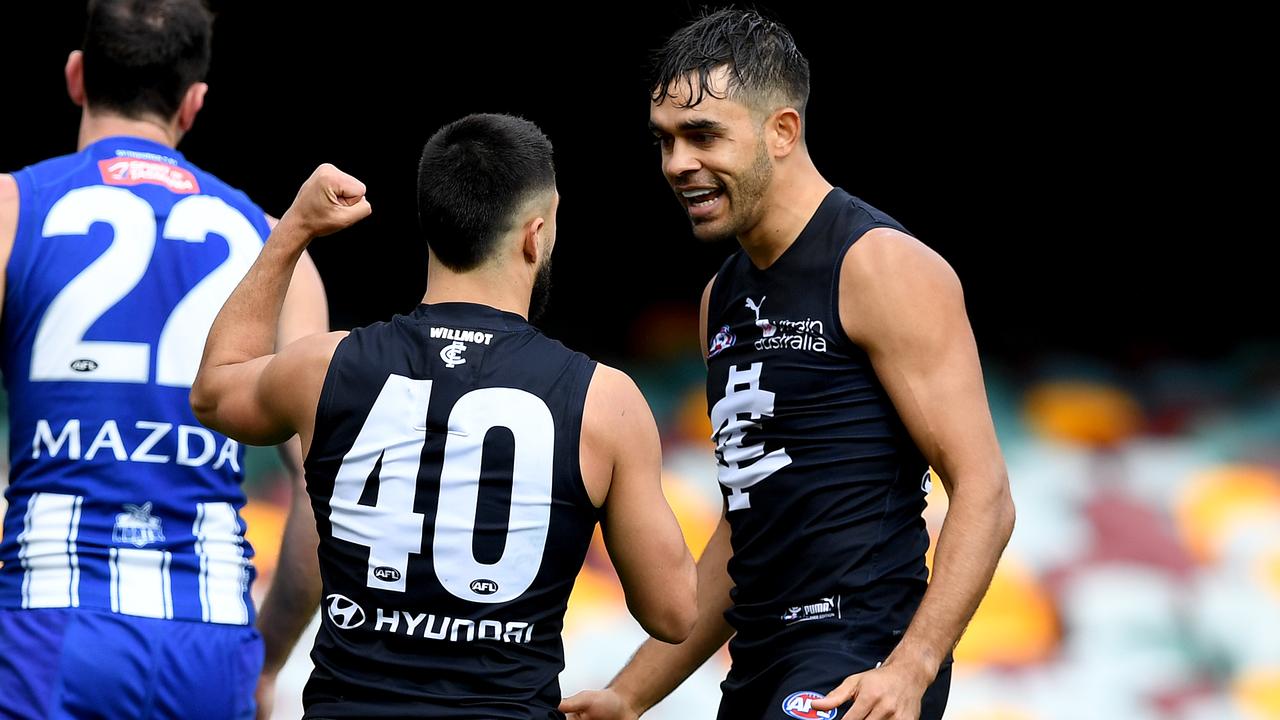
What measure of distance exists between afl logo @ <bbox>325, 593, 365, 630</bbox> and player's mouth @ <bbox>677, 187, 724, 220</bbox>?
3.60 ft

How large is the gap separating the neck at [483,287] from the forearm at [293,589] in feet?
3.07

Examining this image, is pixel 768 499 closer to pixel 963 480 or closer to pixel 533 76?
pixel 963 480

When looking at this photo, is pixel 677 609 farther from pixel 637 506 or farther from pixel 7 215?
pixel 7 215

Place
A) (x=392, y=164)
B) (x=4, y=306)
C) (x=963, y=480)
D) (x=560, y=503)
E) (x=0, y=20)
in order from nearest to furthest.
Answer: (x=560, y=503), (x=963, y=480), (x=4, y=306), (x=0, y=20), (x=392, y=164)

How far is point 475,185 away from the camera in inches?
94.0

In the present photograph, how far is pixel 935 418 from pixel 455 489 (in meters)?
0.91

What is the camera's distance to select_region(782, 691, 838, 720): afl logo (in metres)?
2.59

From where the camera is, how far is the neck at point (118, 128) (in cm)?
309

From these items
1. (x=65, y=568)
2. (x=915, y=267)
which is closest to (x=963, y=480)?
(x=915, y=267)

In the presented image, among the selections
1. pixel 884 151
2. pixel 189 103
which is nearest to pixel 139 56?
pixel 189 103

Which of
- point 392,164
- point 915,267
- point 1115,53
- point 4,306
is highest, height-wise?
point 1115,53

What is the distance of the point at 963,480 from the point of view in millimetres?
2654

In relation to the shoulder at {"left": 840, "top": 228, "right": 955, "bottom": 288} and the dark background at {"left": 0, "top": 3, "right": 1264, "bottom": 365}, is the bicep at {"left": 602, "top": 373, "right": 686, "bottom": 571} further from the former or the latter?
the dark background at {"left": 0, "top": 3, "right": 1264, "bottom": 365}

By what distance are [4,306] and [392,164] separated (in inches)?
128
